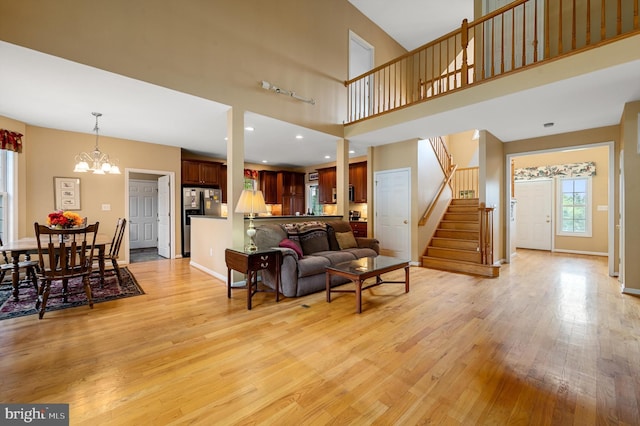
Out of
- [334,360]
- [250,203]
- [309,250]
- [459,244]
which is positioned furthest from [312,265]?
[459,244]

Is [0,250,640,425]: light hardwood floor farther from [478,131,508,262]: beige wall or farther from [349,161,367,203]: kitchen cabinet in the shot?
[349,161,367,203]: kitchen cabinet

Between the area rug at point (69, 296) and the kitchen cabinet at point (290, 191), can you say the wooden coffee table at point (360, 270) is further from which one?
the kitchen cabinet at point (290, 191)

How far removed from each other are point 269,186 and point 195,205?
2669 millimetres

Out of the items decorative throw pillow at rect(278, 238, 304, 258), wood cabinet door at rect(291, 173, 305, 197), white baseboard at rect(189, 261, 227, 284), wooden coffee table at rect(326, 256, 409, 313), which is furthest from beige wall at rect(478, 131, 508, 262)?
wood cabinet door at rect(291, 173, 305, 197)

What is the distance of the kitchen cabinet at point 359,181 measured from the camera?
24.7ft

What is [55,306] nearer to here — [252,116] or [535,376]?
[252,116]

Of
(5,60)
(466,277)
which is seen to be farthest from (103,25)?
(466,277)

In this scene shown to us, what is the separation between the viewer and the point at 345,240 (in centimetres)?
479

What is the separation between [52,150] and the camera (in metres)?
4.85

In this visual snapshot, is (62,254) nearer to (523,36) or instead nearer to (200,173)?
(200,173)

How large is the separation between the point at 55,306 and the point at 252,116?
11.2 feet

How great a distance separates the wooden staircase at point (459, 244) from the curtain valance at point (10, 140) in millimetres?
7261

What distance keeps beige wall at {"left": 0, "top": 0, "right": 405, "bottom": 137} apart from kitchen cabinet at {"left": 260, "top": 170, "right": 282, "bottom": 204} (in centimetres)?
391

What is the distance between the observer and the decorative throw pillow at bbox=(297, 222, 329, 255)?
14.0ft
